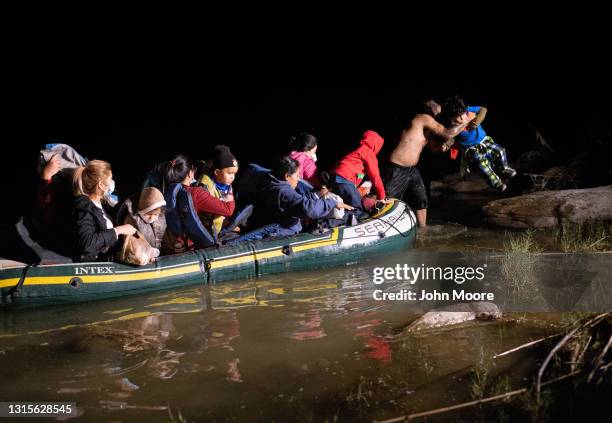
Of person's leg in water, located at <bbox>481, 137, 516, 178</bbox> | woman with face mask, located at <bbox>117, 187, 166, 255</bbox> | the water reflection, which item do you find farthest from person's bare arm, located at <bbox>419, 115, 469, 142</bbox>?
woman with face mask, located at <bbox>117, 187, 166, 255</bbox>

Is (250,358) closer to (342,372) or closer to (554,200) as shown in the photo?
(342,372)

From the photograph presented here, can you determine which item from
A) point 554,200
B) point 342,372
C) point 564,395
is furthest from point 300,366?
point 554,200

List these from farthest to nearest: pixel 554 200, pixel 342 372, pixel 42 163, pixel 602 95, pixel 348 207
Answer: pixel 602 95
pixel 554 200
pixel 348 207
pixel 42 163
pixel 342 372

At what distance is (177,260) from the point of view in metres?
5.86

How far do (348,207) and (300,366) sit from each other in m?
3.40

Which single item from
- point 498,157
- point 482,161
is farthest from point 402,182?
point 498,157

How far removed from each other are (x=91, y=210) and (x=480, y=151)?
15.6ft

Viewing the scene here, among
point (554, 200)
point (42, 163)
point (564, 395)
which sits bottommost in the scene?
point (564, 395)

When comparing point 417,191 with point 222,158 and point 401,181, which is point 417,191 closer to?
point 401,181

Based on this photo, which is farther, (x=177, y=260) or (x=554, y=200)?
(x=554, y=200)

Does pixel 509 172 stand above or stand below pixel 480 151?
below

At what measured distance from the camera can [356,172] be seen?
7543 mm

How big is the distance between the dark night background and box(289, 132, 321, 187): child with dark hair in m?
5.63

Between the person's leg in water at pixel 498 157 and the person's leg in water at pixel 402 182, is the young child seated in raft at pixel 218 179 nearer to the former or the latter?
the person's leg in water at pixel 402 182
